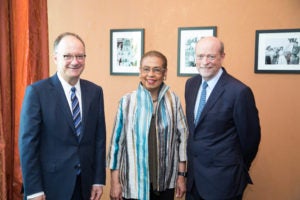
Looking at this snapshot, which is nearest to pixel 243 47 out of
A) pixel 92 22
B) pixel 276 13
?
pixel 276 13

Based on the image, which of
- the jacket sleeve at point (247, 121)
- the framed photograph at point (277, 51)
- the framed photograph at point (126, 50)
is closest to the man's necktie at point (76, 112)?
the jacket sleeve at point (247, 121)

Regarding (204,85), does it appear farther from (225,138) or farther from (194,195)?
(194,195)

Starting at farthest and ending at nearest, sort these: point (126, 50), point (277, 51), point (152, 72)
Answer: point (126, 50) → point (277, 51) → point (152, 72)

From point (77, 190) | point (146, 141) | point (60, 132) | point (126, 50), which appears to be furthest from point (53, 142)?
point (126, 50)

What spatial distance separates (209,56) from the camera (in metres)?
1.97

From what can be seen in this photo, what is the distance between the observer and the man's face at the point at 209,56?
77.3 inches

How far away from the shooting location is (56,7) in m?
3.40

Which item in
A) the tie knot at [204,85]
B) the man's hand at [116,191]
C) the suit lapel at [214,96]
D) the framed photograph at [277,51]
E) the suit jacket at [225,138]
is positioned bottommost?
the man's hand at [116,191]

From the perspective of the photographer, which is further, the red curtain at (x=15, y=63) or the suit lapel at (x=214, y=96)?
the red curtain at (x=15, y=63)

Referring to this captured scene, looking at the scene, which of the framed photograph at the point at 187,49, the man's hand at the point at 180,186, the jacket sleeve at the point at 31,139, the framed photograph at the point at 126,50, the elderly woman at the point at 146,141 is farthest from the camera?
the framed photograph at the point at 126,50

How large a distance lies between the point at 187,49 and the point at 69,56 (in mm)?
1506

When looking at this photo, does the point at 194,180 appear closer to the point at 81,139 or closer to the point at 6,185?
the point at 81,139

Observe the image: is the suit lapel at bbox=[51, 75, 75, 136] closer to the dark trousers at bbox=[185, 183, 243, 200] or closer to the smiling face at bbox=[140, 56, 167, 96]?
the smiling face at bbox=[140, 56, 167, 96]

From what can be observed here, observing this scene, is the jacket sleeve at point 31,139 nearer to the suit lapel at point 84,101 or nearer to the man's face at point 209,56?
the suit lapel at point 84,101
